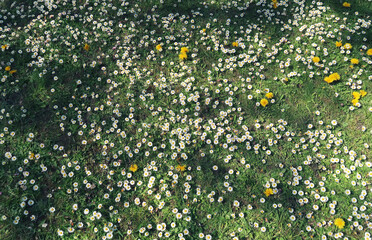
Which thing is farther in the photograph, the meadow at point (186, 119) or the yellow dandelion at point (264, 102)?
the yellow dandelion at point (264, 102)

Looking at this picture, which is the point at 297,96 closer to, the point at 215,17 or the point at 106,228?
the point at 215,17

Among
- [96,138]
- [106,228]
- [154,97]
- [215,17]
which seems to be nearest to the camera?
[106,228]

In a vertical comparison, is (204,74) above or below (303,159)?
above

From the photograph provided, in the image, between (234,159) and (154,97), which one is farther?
(154,97)

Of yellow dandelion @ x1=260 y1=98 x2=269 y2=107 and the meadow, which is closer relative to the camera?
the meadow

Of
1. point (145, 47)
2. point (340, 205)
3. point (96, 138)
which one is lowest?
point (340, 205)

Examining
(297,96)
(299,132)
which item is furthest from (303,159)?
(297,96)

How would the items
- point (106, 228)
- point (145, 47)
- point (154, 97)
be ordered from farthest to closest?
point (145, 47) < point (154, 97) < point (106, 228)
